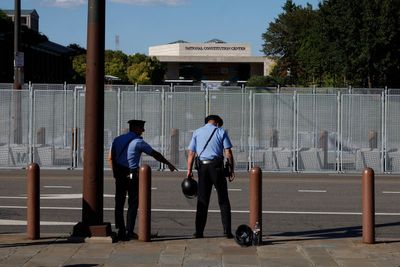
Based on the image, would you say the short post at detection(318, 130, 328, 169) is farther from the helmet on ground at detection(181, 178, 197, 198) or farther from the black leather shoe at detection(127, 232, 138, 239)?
the black leather shoe at detection(127, 232, 138, 239)

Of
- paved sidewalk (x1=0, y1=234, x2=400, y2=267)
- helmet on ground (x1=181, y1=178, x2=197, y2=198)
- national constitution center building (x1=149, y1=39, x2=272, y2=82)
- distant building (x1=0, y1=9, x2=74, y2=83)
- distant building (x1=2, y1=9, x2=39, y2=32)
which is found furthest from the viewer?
national constitution center building (x1=149, y1=39, x2=272, y2=82)

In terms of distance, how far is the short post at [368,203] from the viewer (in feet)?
33.1

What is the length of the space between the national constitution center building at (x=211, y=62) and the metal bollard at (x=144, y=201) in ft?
356

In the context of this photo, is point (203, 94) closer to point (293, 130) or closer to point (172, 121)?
point (172, 121)

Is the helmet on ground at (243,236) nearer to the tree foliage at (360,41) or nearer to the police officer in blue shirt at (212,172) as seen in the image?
the police officer in blue shirt at (212,172)

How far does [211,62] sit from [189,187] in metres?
115

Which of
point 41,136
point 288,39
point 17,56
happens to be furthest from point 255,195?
point 288,39

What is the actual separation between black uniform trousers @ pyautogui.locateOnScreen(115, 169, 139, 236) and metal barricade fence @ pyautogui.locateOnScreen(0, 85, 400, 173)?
13.4 metres

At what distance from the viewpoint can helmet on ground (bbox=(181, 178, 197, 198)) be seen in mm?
10656

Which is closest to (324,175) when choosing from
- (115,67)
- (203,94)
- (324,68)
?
(203,94)

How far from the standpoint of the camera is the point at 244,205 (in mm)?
15359

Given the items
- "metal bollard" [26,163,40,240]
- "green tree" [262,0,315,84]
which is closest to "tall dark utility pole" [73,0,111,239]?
"metal bollard" [26,163,40,240]

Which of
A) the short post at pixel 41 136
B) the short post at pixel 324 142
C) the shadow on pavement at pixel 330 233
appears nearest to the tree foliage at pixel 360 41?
the short post at pixel 324 142

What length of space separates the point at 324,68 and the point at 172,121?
2223cm
